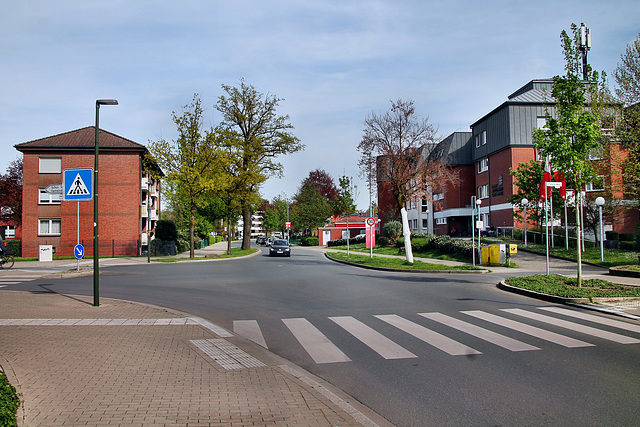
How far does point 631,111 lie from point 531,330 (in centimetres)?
2068

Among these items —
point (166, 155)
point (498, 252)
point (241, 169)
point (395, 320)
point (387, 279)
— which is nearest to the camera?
point (395, 320)

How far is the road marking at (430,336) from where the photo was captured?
23.0 feet

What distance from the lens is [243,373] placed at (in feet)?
19.1

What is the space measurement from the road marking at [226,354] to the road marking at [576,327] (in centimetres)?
578

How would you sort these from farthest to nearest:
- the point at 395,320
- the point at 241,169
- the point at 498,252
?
the point at 241,169
the point at 498,252
the point at 395,320

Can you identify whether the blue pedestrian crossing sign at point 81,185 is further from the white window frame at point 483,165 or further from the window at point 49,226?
the white window frame at point 483,165

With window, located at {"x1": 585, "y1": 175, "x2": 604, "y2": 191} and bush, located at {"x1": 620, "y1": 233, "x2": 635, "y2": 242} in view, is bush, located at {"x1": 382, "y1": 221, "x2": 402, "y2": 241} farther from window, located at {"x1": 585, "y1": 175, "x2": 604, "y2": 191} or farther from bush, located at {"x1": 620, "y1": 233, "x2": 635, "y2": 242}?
bush, located at {"x1": 620, "y1": 233, "x2": 635, "y2": 242}

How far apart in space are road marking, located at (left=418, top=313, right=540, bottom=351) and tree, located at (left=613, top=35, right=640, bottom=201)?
18.1 m

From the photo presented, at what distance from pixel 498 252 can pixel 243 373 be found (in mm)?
20464

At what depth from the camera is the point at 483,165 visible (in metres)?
47.4

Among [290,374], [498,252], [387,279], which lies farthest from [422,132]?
[290,374]

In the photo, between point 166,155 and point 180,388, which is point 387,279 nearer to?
point 180,388

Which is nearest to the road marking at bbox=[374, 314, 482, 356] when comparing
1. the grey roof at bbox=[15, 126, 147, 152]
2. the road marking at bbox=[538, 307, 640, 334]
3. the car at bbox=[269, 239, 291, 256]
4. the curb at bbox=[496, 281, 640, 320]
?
the road marking at bbox=[538, 307, 640, 334]

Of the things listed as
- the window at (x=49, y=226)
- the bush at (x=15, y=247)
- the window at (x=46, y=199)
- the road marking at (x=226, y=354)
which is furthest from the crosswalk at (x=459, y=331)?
the window at (x=46, y=199)
